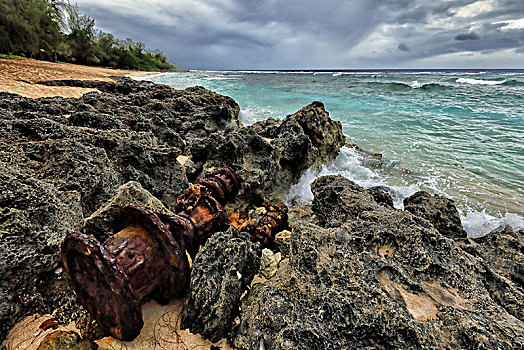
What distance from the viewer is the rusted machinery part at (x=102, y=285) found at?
1.40 m

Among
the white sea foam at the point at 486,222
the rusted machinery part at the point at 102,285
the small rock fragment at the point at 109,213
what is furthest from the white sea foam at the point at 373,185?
the rusted machinery part at the point at 102,285

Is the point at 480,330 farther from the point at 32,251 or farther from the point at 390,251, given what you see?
the point at 32,251

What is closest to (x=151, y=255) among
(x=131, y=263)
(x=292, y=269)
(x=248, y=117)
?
(x=131, y=263)

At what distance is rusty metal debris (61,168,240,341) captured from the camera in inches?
56.1

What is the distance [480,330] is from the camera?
4.04 feet

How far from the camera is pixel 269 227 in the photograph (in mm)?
3043

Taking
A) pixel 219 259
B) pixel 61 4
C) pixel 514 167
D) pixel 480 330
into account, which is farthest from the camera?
pixel 61 4

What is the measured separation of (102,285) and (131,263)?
0.25 metres

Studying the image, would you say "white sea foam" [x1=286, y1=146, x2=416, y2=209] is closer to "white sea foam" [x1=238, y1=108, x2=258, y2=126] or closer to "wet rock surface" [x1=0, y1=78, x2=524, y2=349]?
"wet rock surface" [x1=0, y1=78, x2=524, y2=349]

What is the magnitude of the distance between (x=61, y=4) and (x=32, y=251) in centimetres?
5017

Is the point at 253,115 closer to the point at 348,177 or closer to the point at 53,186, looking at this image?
the point at 348,177

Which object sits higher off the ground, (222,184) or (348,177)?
(222,184)

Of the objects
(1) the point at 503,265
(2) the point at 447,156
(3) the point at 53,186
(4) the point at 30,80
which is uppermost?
(4) the point at 30,80

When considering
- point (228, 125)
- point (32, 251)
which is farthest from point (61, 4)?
point (32, 251)
